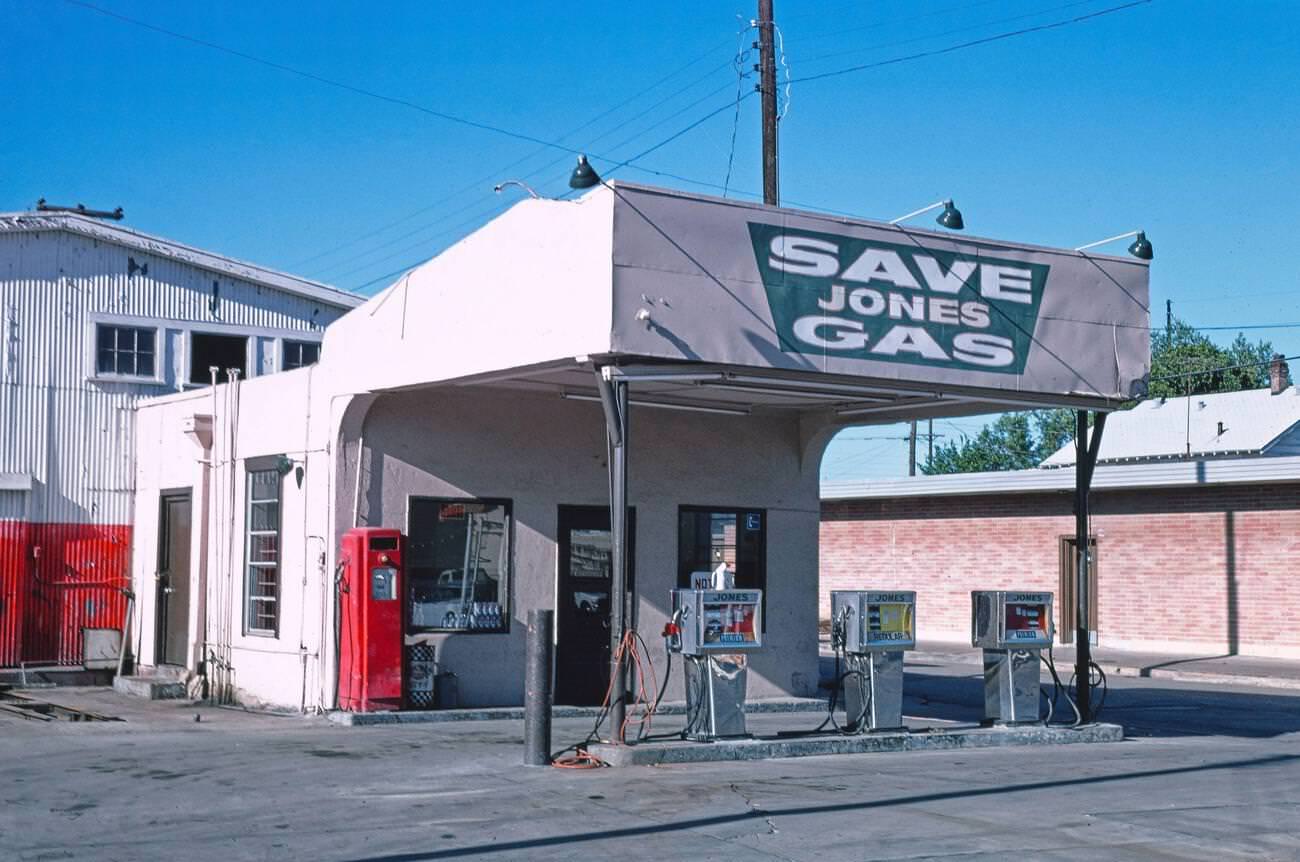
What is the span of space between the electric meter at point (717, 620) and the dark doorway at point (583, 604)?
389 centimetres

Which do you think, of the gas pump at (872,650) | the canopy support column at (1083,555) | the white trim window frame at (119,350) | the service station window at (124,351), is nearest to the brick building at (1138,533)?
the canopy support column at (1083,555)

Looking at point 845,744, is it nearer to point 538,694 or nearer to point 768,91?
point 538,694

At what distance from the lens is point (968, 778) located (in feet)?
42.9

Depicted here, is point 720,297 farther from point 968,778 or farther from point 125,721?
point 125,721

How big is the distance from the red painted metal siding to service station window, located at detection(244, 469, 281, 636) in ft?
11.8

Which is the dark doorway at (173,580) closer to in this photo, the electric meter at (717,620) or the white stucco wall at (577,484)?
the white stucco wall at (577,484)

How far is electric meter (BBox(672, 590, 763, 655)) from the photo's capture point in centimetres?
1393

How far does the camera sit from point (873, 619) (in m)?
15.2

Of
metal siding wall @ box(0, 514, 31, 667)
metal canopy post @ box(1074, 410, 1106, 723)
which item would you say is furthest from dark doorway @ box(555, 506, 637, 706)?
metal siding wall @ box(0, 514, 31, 667)

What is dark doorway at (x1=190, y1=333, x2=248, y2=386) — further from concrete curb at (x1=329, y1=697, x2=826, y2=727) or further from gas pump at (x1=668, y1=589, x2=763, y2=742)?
gas pump at (x1=668, y1=589, x2=763, y2=742)

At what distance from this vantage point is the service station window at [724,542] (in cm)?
1922

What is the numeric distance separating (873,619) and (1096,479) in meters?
19.3

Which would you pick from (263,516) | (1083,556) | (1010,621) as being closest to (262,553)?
(263,516)

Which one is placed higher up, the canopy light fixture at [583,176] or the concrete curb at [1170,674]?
the canopy light fixture at [583,176]
